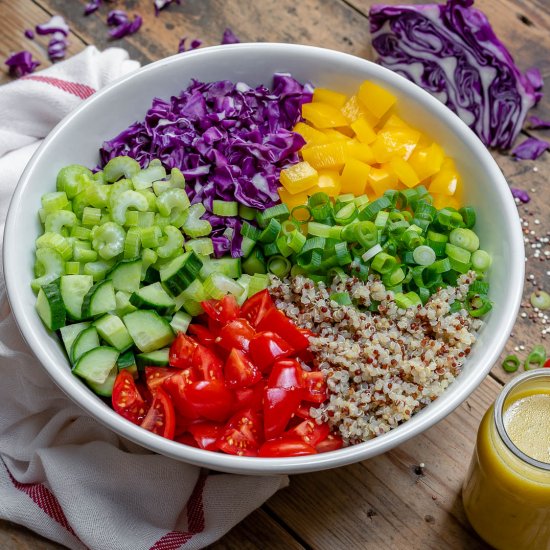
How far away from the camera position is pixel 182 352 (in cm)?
221

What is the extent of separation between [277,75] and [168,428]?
1.15 metres

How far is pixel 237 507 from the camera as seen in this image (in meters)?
2.36

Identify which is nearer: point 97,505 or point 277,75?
point 97,505

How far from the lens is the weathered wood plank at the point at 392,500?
2.40 m

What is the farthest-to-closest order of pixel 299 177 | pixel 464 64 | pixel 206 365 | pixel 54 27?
1. pixel 54 27
2. pixel 464 64
3. pixel 299 177
4. pixel 206 365

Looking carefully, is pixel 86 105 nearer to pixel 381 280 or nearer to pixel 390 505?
pixel 381 280

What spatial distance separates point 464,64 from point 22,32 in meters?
1.61

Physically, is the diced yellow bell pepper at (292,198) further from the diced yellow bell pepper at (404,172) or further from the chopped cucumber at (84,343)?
the chopped cucumber at (84,343)

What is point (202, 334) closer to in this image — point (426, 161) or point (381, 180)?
point (381, 180)

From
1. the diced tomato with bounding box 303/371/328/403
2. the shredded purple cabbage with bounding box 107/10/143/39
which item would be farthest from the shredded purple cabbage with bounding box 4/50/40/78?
the diced tomato with bounding box 303/371/328/403

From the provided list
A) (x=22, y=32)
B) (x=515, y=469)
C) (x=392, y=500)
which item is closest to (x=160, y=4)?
(x=22, y=32)

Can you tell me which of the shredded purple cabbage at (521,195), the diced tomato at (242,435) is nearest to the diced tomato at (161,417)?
the diced tomato at (242,435)

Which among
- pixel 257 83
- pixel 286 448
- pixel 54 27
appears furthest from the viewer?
pixel 54 27

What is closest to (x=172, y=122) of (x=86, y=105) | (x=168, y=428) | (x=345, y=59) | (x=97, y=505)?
(x=86, y=105)
